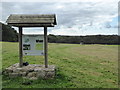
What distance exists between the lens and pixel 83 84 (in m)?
6.56

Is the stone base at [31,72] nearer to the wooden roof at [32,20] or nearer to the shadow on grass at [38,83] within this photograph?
the shadow on grass at [38,83]

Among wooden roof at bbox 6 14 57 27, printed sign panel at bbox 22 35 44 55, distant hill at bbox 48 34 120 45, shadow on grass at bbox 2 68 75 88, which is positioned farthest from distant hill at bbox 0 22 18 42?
shadow on grass at bbox 2 68 75 88

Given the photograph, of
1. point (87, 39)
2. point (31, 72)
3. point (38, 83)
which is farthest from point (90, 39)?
point (38, 83)

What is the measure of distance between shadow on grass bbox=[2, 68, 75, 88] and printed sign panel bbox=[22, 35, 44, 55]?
164 cm

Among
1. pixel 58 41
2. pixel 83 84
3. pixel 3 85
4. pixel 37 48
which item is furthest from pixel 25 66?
pixel 58 41

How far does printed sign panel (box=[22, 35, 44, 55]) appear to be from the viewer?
8.19 m

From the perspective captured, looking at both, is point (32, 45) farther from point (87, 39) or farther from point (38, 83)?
point (87, 39)

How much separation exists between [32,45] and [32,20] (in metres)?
1.46

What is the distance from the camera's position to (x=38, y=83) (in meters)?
6.62

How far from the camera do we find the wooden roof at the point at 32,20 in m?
7.45

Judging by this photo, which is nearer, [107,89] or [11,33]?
[107,89]

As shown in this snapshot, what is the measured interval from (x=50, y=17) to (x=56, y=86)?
334cm

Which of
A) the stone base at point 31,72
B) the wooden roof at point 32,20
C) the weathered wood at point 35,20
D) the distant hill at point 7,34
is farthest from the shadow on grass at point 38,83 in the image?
the distant hill at point 7,34

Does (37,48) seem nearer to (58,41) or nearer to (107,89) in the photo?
(107,89)
